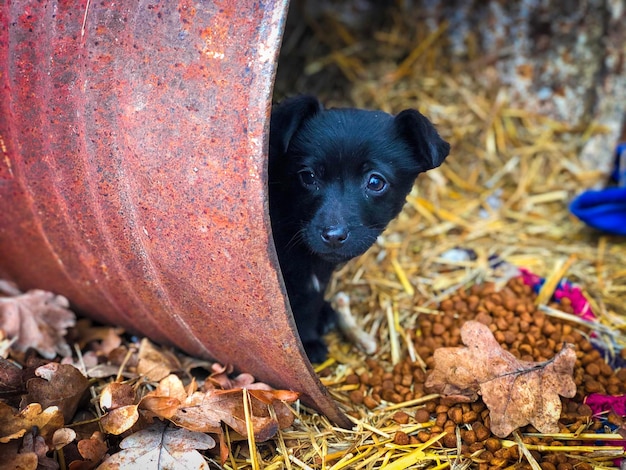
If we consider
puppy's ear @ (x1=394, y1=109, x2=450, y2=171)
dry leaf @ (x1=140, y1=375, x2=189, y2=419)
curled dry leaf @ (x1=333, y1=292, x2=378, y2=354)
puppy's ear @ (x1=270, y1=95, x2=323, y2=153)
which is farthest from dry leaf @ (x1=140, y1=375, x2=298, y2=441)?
puppy's ear @ (x1=394, y1=109, x2=450, y2=171)

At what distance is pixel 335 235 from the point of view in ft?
8.02

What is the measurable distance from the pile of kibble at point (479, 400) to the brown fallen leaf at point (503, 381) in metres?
0.08

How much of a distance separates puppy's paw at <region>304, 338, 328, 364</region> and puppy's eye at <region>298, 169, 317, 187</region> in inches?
32.9

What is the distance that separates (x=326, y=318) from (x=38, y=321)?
1.38m

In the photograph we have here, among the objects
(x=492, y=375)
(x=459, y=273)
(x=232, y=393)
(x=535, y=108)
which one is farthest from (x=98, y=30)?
(x=535, y=108)

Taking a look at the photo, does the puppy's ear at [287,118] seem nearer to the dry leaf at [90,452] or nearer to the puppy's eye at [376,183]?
the puppy's eye at [376,183]

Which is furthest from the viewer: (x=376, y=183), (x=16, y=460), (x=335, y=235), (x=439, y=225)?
(x=439, y=225)

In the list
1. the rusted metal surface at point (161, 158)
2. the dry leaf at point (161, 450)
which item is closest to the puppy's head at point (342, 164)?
the rusted metal surface at point (161, 158)

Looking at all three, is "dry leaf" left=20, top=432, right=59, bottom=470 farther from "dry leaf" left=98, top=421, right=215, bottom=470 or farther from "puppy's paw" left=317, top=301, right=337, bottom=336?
"puppy's paw" left=317, top=301, right=337, bottom=336

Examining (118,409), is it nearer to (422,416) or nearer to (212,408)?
(212,408)

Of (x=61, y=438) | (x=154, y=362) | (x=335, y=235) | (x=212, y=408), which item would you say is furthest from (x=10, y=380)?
(x=335, y=235)

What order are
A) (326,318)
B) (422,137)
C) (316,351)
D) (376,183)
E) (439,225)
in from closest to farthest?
(422,137), (376,183), (316,351), (326,318), (439,225)

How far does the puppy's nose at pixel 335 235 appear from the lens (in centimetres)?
245

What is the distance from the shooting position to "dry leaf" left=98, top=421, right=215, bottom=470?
220 centimetres
